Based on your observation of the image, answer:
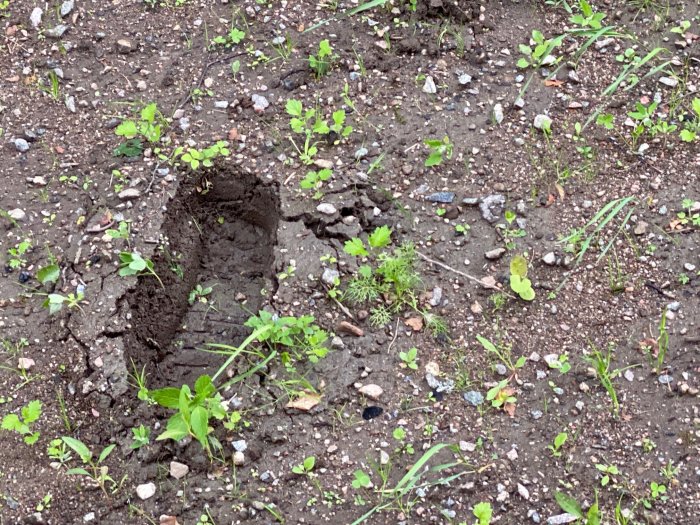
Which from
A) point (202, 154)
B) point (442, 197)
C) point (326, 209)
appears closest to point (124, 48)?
point (202, 154)

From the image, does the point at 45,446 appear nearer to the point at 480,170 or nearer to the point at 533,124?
the point at 480,170

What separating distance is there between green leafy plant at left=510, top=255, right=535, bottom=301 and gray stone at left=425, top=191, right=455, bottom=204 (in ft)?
1.22

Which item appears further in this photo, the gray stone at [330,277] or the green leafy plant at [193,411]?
the gray stone at [330,277]

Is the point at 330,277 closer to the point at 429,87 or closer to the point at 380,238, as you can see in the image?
the point at 380,238

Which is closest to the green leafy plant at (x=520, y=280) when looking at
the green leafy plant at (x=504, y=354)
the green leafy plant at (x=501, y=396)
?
the green leafy plant at (x=504, y=354)

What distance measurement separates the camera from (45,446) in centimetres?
264

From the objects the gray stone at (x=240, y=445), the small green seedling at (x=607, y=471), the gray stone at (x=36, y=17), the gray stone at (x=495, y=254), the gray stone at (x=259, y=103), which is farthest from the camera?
the gray stone at (x=36, y=17)

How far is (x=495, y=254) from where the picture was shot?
2924 mm

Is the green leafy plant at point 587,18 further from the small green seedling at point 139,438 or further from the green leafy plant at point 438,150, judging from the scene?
the small green seedling at point 139,438

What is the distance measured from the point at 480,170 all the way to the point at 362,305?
0.77 m

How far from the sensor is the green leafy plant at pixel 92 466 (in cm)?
254

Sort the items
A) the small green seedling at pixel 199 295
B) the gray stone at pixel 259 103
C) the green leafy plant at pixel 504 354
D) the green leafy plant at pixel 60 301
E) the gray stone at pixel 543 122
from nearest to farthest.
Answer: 1. the green leafy plant at pixel 504 354
2. the green leafy plant at pixel 60 301
3. the small green seedling at pixel 199 295
4. the gray stone at pixel 543 122
5. the gray stone at pixel 259 103

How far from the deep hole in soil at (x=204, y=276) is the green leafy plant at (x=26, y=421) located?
355 mm

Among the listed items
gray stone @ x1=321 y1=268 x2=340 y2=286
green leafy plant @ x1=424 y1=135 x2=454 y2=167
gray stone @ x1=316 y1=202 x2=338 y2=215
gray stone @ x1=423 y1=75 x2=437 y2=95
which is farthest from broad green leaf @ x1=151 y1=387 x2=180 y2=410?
gray stone @ x1=423 y1=75 x2=437 y2=95
